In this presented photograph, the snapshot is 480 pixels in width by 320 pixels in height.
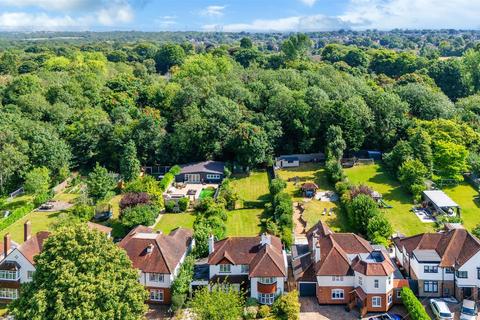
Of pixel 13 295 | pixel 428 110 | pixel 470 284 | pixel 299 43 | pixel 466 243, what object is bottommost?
pixel 13 295

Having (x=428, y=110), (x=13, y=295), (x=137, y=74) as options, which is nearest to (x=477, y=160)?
(x=428, y=110)

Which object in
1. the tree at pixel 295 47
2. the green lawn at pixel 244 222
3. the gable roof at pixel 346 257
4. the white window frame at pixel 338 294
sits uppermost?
the tree at pixel 295 47

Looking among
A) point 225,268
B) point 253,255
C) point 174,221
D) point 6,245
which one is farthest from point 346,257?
point 6,245

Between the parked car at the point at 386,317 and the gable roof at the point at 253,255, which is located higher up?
the gable roof at the point at 253,255

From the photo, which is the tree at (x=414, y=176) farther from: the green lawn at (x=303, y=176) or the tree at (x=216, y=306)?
the tree at (x=216, y=306)

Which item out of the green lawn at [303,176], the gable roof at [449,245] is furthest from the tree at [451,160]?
the gable roof at [449,245]

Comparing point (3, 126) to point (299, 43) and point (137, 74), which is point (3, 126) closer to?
point (137, 74)
